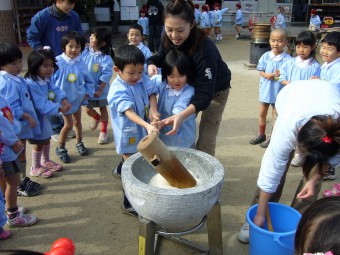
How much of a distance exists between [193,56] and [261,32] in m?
6.12

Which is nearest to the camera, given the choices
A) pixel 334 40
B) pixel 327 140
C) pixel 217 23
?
pixel 327 140

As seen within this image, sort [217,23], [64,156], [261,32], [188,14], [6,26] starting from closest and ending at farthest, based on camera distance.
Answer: [188,14], [64,156], [261,32], [6,26], [217,23]

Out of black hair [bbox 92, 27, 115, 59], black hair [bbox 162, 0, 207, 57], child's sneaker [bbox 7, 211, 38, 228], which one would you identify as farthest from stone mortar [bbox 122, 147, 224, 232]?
black hair [bbox 92, 27, 115, 59]

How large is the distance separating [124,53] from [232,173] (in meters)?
1.84

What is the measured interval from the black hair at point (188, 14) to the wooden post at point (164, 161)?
90cm

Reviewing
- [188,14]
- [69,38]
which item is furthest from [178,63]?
[69,38]

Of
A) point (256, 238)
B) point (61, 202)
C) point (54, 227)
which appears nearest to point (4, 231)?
point (54, 227)

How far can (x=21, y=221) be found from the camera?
281 cm

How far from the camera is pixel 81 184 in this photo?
349cm

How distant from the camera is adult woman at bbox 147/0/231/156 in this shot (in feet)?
7.92

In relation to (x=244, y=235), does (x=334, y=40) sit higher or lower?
higher

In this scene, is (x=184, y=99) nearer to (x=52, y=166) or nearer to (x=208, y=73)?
(x=208, y=73)

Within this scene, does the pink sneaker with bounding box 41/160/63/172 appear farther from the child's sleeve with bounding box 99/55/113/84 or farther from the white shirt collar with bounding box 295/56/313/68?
the white shirt collar with bounding box 295/56/313/68

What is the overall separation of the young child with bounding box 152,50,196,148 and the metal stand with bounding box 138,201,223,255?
714 mm
